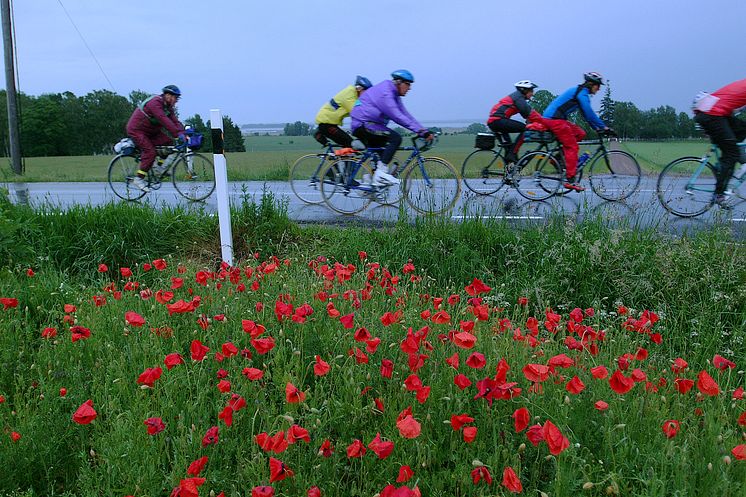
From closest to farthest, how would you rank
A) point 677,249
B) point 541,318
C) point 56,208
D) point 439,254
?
point 541,318 → point 677,249 → point 439,254 → point 56,208

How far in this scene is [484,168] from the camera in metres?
10.2

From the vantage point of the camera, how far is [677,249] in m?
5.13

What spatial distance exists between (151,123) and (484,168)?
5.90 metres

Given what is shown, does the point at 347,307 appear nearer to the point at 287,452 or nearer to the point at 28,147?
the point at 287,452

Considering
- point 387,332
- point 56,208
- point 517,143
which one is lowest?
point 387,332

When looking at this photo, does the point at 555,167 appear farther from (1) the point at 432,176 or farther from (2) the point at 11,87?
(2) the point at 11,87

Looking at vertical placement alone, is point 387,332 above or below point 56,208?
below

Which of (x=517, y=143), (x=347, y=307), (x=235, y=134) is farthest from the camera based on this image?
(x=235, y=134)

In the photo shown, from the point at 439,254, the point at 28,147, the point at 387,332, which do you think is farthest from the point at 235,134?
the point at 28,147

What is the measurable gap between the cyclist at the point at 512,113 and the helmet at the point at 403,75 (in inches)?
88.3

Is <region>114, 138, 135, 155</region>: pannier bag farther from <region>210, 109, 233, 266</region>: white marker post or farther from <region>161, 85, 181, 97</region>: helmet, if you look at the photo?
<region>210, 109, 233, 266</region>: white marker post

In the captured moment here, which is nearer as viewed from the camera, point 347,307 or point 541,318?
point 347,307

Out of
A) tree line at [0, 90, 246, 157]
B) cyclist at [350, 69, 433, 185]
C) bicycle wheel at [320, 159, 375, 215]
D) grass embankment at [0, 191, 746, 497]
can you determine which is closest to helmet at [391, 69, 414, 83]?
cyclist at [350, 69, 433, 185]

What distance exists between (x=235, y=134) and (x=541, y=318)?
33.6 meters
